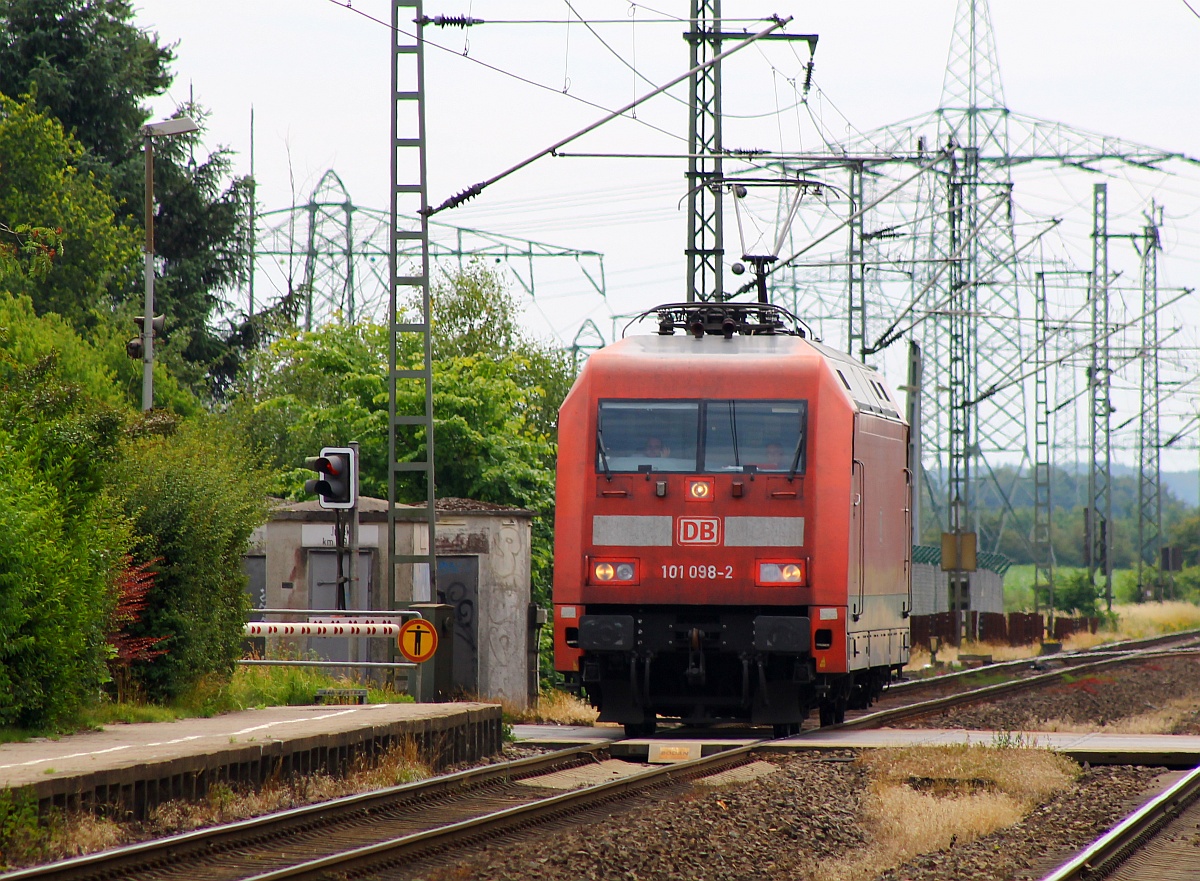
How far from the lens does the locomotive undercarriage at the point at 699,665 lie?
16.5 meters

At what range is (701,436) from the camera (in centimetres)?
1691

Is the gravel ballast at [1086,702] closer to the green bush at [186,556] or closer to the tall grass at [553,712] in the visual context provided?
the tall grass at [553,712]

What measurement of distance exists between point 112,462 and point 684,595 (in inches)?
218

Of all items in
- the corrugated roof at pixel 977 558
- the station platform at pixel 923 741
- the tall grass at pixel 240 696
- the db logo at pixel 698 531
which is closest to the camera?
the tall grass at pixel 240 696

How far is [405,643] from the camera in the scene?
16.3 m

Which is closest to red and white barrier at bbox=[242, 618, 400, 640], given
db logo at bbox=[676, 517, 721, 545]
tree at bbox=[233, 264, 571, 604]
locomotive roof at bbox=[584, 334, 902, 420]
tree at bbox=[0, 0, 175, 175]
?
db logo at bbox=[676, 517, 721, 545]

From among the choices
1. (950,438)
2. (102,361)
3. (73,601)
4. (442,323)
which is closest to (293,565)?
(73,601)

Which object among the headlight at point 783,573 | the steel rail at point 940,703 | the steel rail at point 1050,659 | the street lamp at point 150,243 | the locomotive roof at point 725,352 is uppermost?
the street lamp at point 150,243

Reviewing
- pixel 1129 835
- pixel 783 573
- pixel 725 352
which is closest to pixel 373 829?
pixel 1129 835

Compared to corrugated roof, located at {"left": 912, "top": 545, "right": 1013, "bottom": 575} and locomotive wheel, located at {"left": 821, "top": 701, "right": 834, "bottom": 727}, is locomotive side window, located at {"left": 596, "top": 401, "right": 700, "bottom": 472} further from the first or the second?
corrugated roof, located at {"left": 912, "top": 545, "right": 1013, "bottom": 575}

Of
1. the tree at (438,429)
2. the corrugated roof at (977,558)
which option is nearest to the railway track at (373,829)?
the tree at (438,429)

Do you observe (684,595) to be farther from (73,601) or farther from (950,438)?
(950,438)

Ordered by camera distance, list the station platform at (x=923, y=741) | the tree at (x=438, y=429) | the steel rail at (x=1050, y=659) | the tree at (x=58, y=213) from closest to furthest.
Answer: the station platform at (x=923, y=741) < the steel rail at (x=1050, y=659) < the tree at (x=438, y=429) < the tree at (x=58, y=213)

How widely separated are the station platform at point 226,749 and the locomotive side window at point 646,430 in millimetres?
2865
